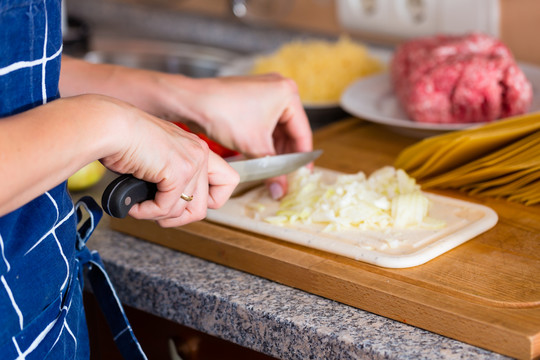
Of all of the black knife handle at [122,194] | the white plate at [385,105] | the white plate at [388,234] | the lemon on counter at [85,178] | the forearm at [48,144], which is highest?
the forearm at [48,144]

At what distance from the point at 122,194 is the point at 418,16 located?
3.78ft

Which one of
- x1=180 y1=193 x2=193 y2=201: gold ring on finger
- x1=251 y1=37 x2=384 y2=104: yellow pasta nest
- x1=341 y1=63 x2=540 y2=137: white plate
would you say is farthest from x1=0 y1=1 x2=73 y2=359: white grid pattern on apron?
x1=251 y1=37 x2=384 y2=104: yellow pasta nest

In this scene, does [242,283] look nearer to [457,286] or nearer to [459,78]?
[457,286]

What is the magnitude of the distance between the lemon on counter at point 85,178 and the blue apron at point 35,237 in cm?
37

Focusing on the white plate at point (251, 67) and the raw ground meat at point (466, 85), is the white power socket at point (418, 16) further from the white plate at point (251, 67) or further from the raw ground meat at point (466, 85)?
the raw ground meat at point (466, 85)

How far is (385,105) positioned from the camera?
1.45 meters

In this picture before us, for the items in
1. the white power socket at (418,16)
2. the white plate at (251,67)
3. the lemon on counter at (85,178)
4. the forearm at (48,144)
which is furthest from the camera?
the white power socket at (418,16)

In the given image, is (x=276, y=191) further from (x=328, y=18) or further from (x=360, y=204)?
(x=328, y=18)

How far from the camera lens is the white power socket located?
1.65 m

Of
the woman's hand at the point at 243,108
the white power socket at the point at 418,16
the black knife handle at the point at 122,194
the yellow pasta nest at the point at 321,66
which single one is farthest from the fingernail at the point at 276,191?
the white power socket at the point at 418,16

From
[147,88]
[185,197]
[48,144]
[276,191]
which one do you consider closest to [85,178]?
[147,88]

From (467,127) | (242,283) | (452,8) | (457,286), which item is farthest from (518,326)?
(452,8)

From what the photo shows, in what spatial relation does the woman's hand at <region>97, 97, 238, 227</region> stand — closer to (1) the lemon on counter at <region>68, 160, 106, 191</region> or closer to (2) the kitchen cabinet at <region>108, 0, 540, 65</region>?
(1) the lemon on counter at <region>68, 160, 106, 191</region>

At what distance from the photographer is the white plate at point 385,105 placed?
A: 51.0 inches
